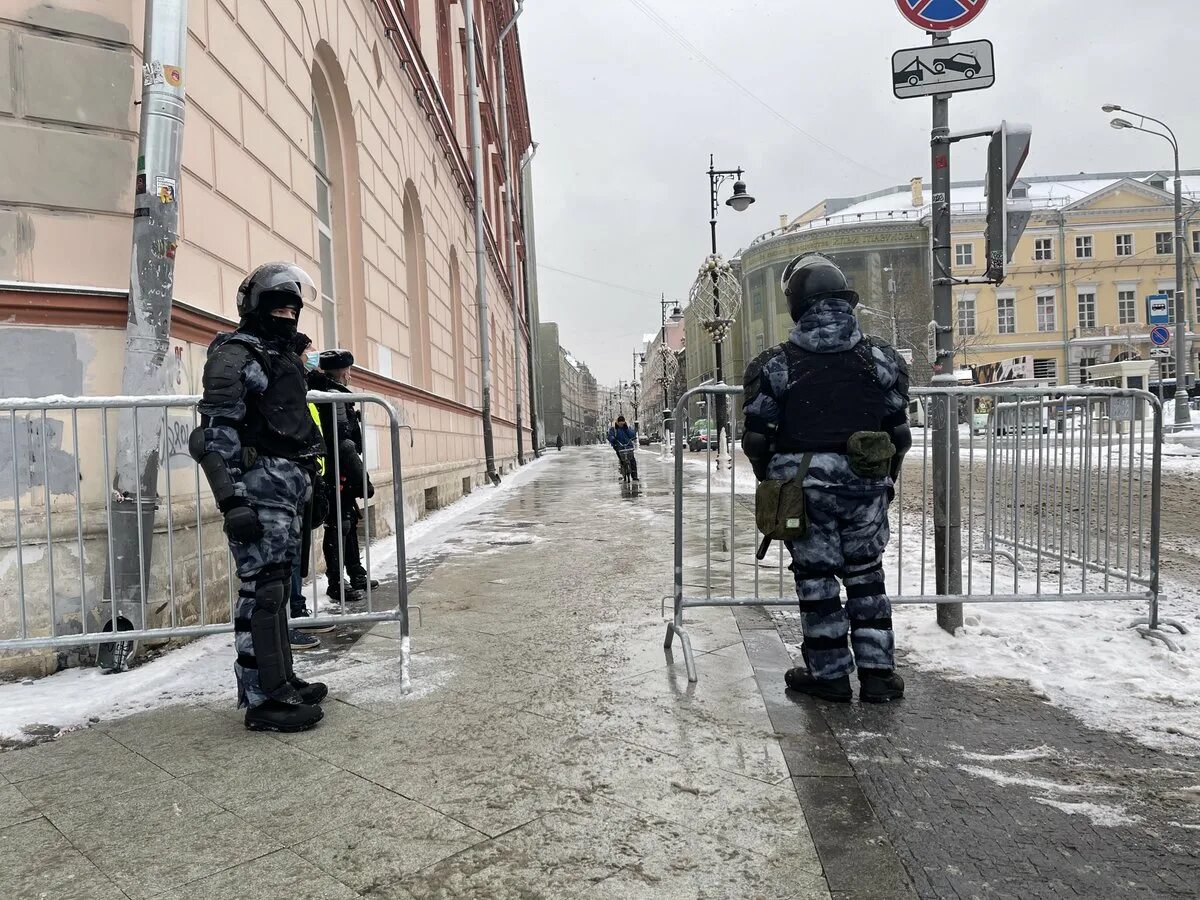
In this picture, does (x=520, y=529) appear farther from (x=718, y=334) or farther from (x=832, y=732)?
(x=718, y=334)

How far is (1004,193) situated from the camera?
13.9 feet

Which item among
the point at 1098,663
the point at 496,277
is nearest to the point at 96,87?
the point at 1098,663

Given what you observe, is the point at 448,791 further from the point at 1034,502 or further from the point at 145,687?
the point at 1034,502

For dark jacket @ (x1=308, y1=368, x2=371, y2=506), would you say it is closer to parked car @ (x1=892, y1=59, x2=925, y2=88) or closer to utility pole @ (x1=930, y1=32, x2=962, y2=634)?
utility pole @ (x1=930, y1=32, x2=962, y2=634)

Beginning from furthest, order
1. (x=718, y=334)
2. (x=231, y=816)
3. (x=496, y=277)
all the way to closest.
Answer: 1. (x=496, y=277)
2. (x=718, y=334)
3. (x=231, y=816)

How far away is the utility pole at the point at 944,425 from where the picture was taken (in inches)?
173

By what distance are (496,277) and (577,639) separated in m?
22.6

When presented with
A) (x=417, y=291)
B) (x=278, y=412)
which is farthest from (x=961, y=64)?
Result: (x=417, y=291)

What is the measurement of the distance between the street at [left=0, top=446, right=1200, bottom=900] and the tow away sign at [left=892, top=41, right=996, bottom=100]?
3133 mm

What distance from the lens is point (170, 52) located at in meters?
4.25

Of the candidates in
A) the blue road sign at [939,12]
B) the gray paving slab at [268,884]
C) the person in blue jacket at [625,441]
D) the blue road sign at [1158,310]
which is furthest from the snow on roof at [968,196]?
the gray paving slab at [268,884]

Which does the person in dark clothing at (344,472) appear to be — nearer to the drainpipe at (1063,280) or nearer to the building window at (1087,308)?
the drainpipe at (1063,280)

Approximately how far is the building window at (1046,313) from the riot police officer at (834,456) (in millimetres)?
60585

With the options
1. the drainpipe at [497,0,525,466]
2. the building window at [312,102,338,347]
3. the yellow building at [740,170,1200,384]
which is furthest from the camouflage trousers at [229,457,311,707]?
the yellow building at [740,170,1200,384]
